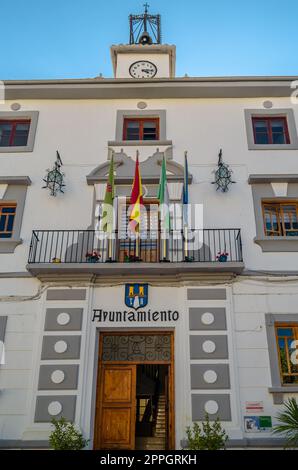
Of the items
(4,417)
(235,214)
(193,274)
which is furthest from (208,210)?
(4,417)

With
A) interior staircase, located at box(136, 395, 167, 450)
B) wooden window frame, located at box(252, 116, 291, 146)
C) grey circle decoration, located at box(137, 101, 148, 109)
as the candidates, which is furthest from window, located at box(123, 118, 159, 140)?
interior staircase, located at box(136, 395, 167, 450)

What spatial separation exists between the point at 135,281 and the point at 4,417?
411 centimetres

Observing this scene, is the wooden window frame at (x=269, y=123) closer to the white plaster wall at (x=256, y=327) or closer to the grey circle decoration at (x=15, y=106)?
the white plaster wall at (x=256, y=327)

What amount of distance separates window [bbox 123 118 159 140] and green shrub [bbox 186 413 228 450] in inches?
305

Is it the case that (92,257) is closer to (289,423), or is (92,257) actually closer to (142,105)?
(142,105)

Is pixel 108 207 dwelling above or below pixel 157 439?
above

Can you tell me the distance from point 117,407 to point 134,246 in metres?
3.84

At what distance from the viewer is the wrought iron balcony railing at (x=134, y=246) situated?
11094 mm

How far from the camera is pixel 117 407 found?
1025 centimetres

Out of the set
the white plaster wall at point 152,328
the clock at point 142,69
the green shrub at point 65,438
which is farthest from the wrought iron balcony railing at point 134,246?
the clock at point 142,69

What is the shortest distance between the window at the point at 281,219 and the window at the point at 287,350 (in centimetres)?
243

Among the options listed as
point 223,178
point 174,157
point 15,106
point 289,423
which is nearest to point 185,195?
point 223,178

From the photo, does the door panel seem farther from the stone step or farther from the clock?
the clock

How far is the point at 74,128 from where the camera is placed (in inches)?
520
